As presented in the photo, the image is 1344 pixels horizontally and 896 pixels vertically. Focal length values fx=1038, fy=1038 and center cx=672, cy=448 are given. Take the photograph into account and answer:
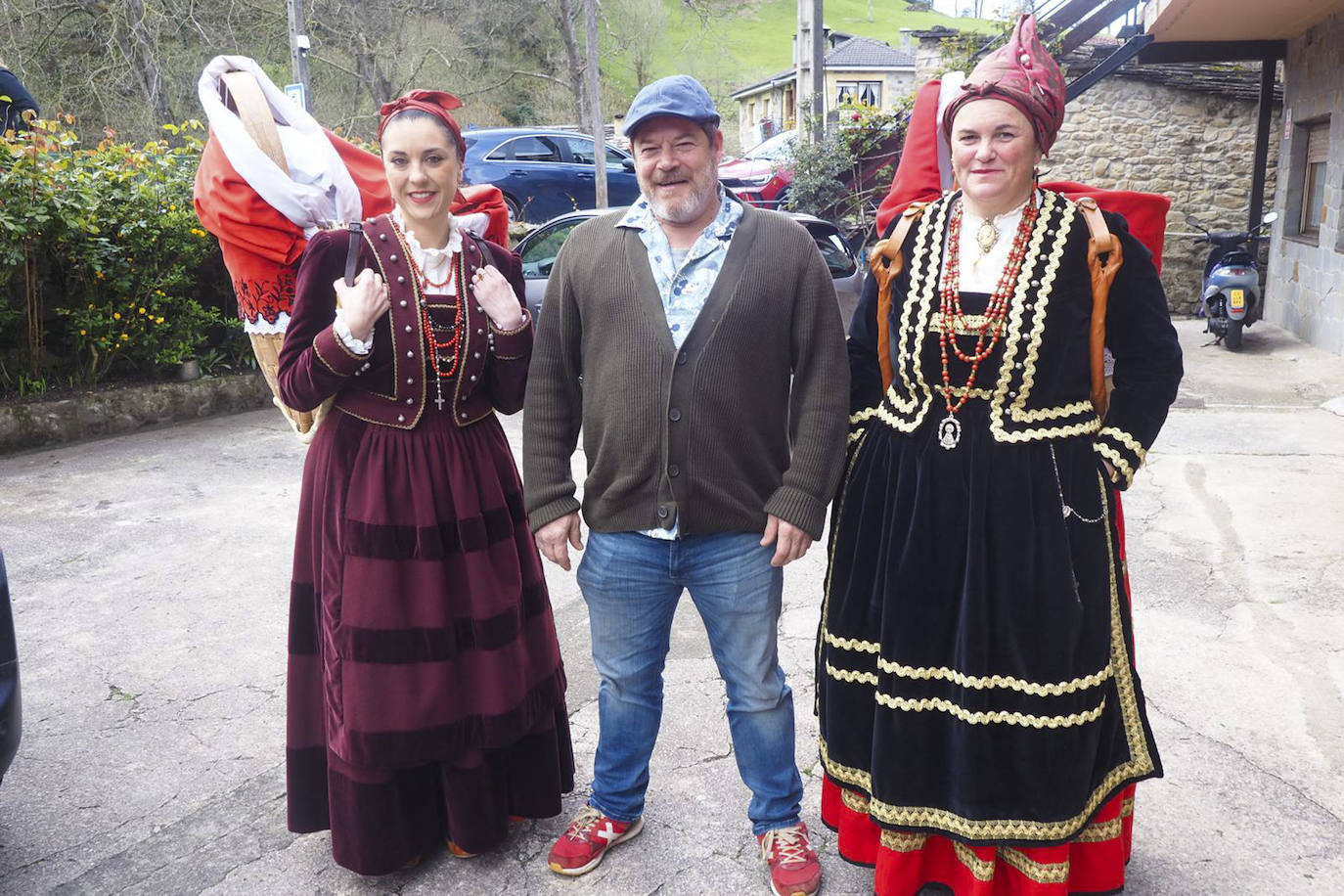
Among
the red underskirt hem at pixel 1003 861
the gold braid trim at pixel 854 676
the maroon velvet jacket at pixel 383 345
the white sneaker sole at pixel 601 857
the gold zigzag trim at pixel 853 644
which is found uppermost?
the maroon velvet jacket at pixel 383 345

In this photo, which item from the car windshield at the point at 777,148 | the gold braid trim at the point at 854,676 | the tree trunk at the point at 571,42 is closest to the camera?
the gold braid trim at the point at 854,676

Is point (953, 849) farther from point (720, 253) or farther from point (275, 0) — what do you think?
point (275, 0)

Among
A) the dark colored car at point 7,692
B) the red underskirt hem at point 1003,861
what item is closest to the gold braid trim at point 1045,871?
the red underskirt hem at point 1003,861

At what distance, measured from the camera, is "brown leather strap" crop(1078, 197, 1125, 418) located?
2211 millimetres

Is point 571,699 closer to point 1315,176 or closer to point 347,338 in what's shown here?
point 347,338

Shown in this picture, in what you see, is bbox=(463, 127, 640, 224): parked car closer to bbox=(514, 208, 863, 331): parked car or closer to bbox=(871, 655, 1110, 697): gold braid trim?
bbox=(514, 208, 863, 331): parked car

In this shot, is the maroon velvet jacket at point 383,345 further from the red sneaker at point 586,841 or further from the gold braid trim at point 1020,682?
the gold braid trim at point 1020,682

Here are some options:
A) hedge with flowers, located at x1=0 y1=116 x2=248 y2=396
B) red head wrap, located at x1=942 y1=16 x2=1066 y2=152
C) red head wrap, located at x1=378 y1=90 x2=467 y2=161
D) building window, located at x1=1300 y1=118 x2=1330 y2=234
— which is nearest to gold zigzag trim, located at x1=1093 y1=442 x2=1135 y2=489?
red head wrap, located at x1=942 y1=16 x2=1066 y2=152

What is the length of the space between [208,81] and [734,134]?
4700 centimetres

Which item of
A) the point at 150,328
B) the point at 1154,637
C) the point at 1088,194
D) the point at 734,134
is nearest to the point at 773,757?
the point at 1088,194

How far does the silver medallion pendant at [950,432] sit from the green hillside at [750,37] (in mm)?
39541

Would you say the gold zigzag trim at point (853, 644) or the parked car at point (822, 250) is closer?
the gold zigzag trim at point (853, 644)

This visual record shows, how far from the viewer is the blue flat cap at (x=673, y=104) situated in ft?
7.49

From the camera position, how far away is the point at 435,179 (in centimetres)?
244
